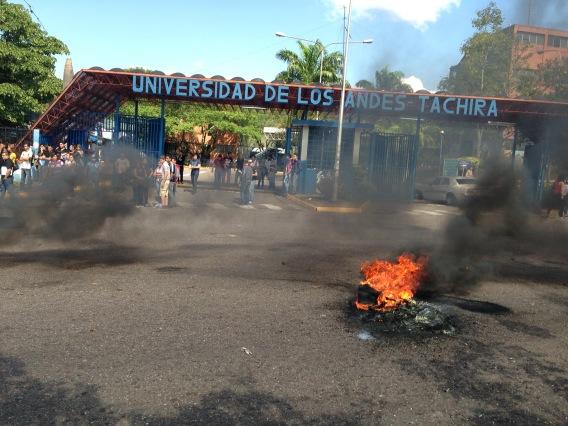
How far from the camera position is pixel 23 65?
22.7 metres

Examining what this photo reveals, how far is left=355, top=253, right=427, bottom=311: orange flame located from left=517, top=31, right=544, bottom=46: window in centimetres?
288

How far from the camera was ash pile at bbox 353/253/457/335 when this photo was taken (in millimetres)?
5391

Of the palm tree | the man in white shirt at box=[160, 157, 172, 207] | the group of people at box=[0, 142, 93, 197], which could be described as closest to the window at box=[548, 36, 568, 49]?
the group of people at box=[0, 142, 93, 197]

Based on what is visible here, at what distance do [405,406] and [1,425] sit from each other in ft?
8.75

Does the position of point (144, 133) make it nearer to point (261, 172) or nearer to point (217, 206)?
point (261, 172)

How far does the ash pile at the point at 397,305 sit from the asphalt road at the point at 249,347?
0.68ft

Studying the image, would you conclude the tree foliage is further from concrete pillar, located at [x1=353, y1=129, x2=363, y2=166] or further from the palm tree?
the palm tree

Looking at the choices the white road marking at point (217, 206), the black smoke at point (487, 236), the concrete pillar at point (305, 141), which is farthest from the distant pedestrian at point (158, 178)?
the black smoke at point (487, 236)

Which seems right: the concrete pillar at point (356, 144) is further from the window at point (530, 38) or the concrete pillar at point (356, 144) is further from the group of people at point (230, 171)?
the window at point (530, 38)

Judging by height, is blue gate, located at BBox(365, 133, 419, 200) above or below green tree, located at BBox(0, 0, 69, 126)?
below

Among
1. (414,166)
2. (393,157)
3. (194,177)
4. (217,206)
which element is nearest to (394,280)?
(217,206)

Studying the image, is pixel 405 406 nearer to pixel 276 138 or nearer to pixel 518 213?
pixel 518 213

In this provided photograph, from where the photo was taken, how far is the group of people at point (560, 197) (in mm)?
14867

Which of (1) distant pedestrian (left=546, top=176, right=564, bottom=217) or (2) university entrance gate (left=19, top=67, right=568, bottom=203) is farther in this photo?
(2) university entrance gate (left=19, top=67, right=568, bottom=203)
